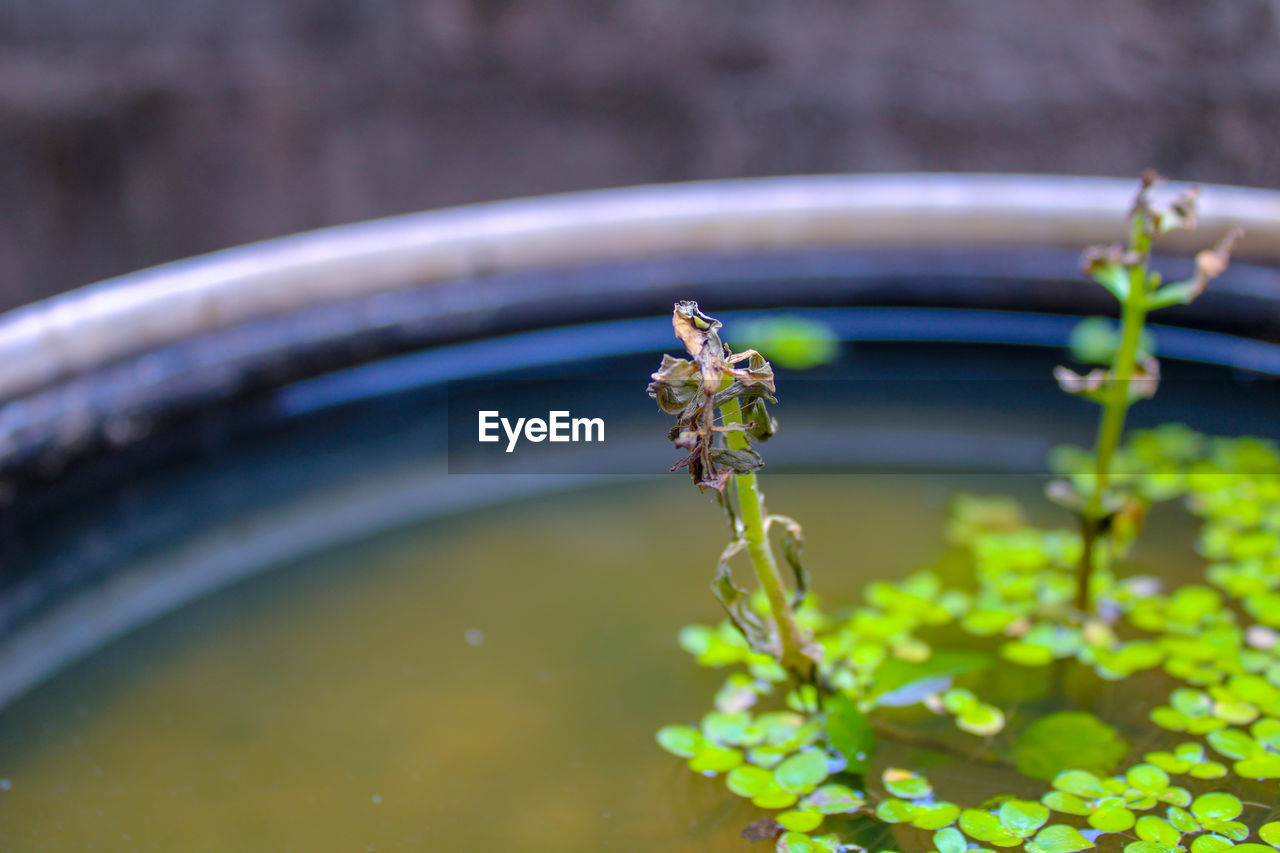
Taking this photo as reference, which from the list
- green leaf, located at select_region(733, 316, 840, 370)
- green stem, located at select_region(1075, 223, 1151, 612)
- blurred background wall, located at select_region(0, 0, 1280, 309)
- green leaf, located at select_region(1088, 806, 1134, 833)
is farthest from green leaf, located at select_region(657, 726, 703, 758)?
blurred background wall, located at select_region(0, 0, 1280, 309)

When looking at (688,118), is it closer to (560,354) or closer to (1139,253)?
(560,354)

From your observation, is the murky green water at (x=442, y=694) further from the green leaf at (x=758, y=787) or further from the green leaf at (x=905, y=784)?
the green leaf at (x=905, y=784)

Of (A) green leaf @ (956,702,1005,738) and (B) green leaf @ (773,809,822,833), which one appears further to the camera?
(A) green leaf @ (956,702,1005,738)

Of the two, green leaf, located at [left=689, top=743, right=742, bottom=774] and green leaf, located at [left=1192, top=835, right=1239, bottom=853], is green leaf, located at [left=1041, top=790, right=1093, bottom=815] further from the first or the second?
green leaf, located at [left=689, top=743, right=742, bottom=774]

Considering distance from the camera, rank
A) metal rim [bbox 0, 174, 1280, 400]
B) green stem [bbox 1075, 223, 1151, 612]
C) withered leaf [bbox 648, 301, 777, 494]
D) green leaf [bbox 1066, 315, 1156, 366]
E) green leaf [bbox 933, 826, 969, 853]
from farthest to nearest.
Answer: green leaf [bbox 1066, 315, 1156, 366] → metal rim [bbox 0, 174, 1280, 400] → green stem [bbox 1075, 223, 1151, 612] → green leaf [bbox 933, 826, 969, 853] → withered leaf [bbox 648, 301, 777, 494]

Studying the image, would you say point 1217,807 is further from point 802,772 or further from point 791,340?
point 791,340

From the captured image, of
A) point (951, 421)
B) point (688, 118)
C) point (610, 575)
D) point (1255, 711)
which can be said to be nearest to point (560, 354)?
point (610, 575)

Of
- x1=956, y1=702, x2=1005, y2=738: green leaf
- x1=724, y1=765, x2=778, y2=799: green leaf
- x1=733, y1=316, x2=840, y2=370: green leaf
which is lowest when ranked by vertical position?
x1=724, y1=765, x2=778, y2=799: green leaf

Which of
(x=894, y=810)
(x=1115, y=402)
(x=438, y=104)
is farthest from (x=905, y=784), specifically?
(x=438, y=104)
